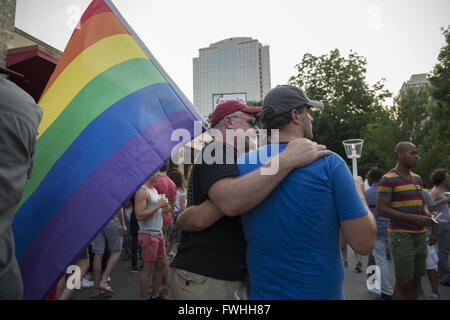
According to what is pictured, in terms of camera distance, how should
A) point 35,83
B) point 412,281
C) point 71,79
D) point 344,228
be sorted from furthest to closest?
point 35,83
point 412,281
point 71,79
point 344,228

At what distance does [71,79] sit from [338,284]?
2255 mm

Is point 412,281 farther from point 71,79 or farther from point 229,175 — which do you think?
point 71,79

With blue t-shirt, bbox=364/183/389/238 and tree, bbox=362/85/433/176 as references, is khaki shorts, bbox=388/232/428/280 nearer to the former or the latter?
blue t-shirt, bbox=364/183/389/238

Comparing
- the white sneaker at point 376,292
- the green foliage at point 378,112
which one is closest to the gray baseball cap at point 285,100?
the white sneaker at point 376,292

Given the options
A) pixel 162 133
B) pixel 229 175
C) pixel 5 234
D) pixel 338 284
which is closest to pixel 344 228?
pixel 338 284

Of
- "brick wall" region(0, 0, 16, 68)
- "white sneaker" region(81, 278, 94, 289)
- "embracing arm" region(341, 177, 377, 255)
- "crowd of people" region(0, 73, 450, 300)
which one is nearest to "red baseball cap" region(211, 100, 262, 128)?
"crowd of people" region(0, 73, 450, 300)

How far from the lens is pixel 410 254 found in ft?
11.6

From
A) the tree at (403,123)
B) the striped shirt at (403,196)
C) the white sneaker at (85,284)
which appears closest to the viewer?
the striped shirt at (403,196)

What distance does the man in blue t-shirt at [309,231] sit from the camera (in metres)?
1.38

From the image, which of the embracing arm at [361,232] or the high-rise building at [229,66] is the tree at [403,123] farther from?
the high-rise building at [229,66]

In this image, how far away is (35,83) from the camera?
309 inches

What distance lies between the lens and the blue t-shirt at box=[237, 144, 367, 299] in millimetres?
1378

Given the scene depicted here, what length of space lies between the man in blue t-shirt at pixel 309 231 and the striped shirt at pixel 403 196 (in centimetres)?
272
